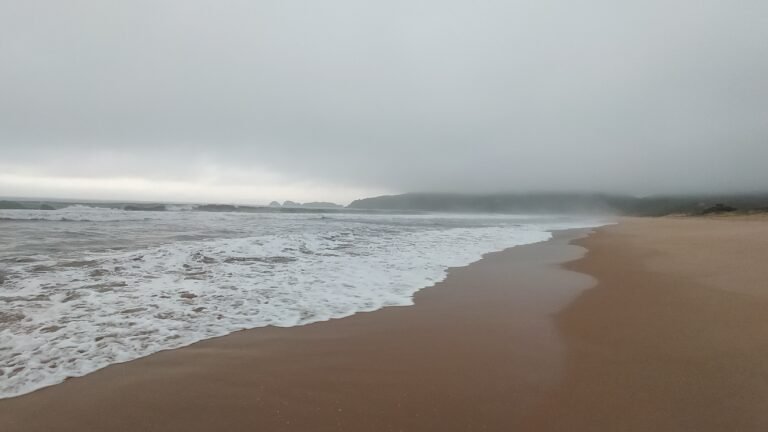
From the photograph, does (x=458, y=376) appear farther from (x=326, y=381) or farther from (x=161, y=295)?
(x=161, y=295)

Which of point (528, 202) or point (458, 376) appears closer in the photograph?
point (458, 376)

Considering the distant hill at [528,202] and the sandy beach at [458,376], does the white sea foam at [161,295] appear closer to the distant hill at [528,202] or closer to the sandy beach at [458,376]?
the sandy beach at [458,376]

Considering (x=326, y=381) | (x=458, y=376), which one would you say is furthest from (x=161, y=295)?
(x=458, y=376)

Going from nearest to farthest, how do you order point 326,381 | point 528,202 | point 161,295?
point 326,381 < point 161,295 < point 528,202

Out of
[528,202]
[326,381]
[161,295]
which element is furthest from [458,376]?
[528,202]

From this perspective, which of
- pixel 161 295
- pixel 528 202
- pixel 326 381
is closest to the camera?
pixel 326 381

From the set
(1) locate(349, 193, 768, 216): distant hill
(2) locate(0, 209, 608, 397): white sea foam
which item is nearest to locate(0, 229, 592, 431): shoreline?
(2) locate(0, 209, 608, 397): white sea foam

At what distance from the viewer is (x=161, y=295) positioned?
17.3 feet

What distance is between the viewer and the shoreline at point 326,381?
7.97 feet

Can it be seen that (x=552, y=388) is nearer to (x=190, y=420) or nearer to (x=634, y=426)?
(x=634, y=426)

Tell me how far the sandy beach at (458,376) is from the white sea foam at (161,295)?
412 millimetres

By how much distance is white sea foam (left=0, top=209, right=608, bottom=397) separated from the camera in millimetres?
3445

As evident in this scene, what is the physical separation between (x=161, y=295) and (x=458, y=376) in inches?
169

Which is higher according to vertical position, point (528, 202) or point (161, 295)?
point (528, 202)
